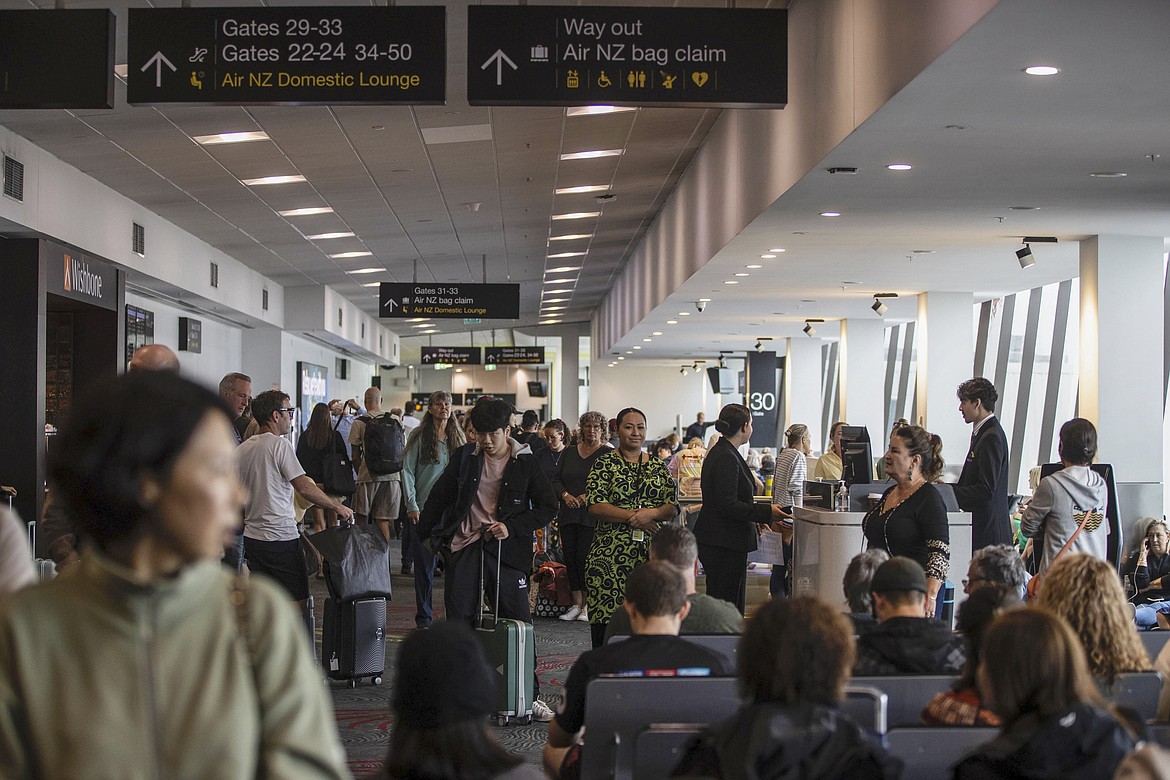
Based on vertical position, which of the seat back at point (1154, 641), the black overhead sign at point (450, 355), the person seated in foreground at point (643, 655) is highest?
the black overhead sign at point (450, 355)

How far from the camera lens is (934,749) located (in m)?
2.63

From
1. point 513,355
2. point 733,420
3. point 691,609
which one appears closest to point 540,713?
point 691,609

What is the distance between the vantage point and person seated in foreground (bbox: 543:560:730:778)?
11.4 ft

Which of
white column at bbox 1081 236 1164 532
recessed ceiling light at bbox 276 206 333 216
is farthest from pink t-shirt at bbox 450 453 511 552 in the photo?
recessed ceiling light at bbox 276 206 333 216

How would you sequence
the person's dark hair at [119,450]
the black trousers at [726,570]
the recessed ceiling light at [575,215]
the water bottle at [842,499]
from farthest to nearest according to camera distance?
1. the recessed ceiling light at [575,215]
2. the water bottle at [842,499]
3. the black trousers at [726,570]
4. the person's dark hair at [119,450]

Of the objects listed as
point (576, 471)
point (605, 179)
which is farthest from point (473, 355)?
point (576, 471)

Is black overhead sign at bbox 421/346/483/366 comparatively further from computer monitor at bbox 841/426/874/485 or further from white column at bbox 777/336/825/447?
computer monitor at bbox 841/426/874/485

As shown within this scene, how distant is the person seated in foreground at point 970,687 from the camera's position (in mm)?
2936

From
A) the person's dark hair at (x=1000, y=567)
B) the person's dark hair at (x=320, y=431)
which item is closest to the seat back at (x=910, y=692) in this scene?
the person's dark hair at (x=1000, y=567)

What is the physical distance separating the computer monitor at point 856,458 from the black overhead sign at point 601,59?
4.68m

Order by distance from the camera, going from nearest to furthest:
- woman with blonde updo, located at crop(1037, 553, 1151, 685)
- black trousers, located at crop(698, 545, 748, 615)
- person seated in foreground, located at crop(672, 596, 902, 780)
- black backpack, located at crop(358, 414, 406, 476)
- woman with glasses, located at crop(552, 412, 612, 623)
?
person seated in foreground, located at crop(672, 596, 902, 780), woman with blonde updo, located at crop(1037, 553, 1151, 685), black trousers, located at crop(698, 545, 748, 615), woman with glasses, located at crop(552, 412, 612, 623), black backpack, located at crop(358, 414, 406, 476)

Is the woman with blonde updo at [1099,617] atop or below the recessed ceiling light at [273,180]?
below

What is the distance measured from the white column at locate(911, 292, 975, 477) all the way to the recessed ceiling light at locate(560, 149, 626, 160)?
5.42 meters

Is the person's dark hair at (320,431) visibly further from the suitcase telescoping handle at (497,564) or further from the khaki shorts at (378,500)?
the suitcase telescoping handle at (497,564)
